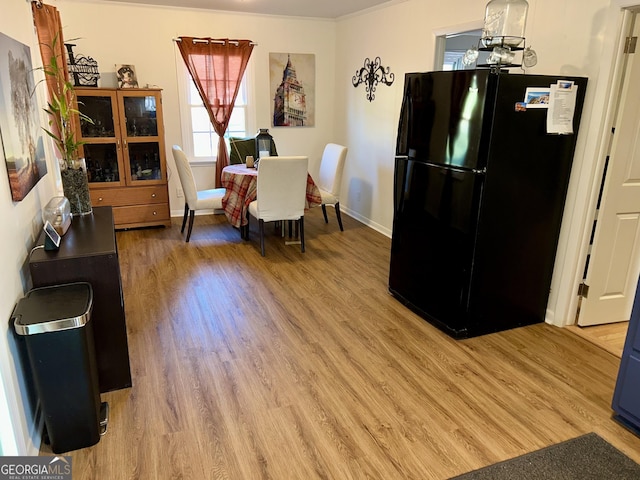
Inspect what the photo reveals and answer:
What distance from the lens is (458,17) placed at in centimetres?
390

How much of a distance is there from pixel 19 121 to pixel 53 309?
983 millimetres

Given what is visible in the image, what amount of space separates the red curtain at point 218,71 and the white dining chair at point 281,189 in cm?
172

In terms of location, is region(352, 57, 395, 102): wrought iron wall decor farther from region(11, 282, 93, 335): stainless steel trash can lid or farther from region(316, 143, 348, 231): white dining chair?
region(11, 282, 93, 335): stainless steel trash can lid

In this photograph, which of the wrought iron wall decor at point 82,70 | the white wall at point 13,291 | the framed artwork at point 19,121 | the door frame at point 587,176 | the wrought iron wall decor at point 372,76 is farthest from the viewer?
the wrought iron wall decor at point 372,76

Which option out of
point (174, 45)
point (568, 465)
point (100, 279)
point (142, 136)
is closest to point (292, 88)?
point (174, 45)

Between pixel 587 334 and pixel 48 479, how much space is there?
3.10 meters

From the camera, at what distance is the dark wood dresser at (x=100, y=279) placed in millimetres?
2121

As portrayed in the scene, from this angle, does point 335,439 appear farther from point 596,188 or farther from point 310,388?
point 596,188

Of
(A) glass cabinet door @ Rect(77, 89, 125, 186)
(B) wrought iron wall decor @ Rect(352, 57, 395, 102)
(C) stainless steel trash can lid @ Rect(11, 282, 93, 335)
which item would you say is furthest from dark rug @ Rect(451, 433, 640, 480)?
(A) glass cabinet door @ Rect(77, 89, 125, 186)

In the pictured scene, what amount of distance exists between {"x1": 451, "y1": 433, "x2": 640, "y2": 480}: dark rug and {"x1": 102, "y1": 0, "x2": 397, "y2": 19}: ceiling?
4.34 metres

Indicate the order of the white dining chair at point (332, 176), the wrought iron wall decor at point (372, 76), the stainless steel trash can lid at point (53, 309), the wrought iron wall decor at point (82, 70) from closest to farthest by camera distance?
1. the stainless steel trash can lid at point (53, 309)
2. the wrought iron wall decor at point (82, 70)
3. the wrought iron wall decor at point (372, 76)
4. the white dining chair at point (332, 176)

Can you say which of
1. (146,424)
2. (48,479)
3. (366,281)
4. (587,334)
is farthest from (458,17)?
(48,479)

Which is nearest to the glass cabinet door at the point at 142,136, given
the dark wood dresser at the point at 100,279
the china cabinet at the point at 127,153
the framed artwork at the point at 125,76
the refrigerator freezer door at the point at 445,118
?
the china cabinet at the point at 127,153

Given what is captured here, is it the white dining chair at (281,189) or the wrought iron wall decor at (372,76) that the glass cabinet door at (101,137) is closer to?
the white dining chair at (281,189)
